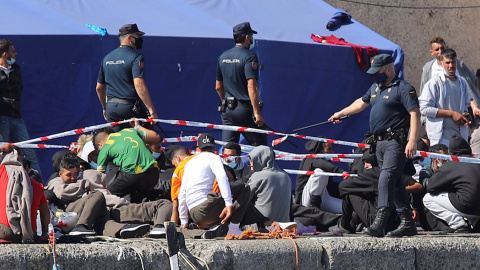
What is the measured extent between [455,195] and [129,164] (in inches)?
111

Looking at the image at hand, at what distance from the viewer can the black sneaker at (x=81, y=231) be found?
805 centimetres

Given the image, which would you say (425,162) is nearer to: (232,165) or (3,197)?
(232,165)

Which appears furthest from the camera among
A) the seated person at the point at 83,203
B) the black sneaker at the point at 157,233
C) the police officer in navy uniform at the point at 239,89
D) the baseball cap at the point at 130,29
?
the police officer in navy uniform at the point at 239,89

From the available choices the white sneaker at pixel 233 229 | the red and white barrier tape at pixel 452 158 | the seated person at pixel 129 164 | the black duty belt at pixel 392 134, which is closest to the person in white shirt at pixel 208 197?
the white sneaker at pixel 233 229

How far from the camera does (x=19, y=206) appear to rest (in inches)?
279

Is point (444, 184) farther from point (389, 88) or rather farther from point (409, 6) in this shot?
point (409, 6)

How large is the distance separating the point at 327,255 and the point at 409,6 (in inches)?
331

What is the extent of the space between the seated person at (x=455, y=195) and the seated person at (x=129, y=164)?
7.99ft

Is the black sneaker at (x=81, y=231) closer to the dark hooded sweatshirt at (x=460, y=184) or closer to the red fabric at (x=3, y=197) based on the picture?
the red fabric at (x=3, y=197)

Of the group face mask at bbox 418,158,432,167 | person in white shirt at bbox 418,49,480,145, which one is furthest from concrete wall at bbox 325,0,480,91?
face mask at bbox 418,158,432,167

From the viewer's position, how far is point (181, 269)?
22.0 feet

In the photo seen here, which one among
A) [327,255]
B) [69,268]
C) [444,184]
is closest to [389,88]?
[444,184]

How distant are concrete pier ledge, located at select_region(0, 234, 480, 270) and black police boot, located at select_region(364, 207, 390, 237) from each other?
38 cm

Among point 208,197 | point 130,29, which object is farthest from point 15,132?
point 208,197
